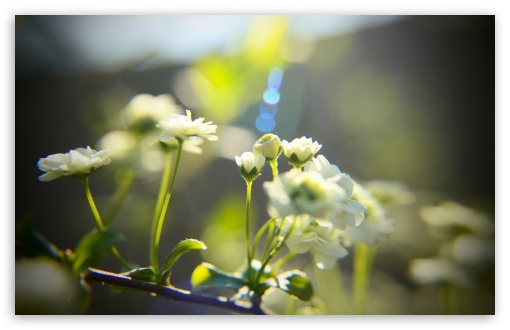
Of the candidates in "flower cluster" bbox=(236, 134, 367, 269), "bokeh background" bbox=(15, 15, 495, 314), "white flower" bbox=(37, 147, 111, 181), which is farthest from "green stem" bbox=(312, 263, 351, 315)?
"white flower" bbox=(37, 147, 111, 181)

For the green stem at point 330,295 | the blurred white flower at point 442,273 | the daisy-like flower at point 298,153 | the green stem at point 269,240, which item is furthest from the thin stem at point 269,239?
the blurred white flower at point 442,273

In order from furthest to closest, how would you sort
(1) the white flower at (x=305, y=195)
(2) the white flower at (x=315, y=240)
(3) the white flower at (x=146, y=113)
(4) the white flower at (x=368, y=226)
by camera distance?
1. (3) the white flower at (x=146, y=113)
2. (4) the white flower at (x=368, y=226)
3. (2) the white flower at (x=315, y=240)
4. (1) the white flower at (x=305, y=195)

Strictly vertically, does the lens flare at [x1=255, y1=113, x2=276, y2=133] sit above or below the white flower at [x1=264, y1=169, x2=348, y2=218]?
above

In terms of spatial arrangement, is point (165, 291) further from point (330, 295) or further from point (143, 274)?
point (330, 295)

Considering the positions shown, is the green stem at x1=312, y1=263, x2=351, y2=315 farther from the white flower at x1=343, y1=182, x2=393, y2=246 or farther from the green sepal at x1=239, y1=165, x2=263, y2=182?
the green sepal at x1=239, y1=165, x2=263, y2=182

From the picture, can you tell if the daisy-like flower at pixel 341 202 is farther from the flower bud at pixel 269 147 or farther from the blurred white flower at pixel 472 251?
the blurred white flower at pixel 472 251

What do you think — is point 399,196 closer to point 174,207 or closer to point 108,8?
point 174,207

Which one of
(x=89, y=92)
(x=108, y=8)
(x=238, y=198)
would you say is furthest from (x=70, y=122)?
(x=238, y=198)
